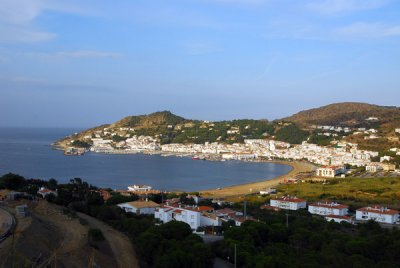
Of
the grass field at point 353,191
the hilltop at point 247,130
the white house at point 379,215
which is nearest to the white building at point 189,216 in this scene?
the white house at point 379,215

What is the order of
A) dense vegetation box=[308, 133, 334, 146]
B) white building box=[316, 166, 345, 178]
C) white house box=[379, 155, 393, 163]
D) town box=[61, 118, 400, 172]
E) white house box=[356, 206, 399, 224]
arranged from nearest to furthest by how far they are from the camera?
white house box=[356, 206, 399, 224] → white building box=[316, 166, 345, 178] → white house box=[379, 155, 393, 163] → town box=[61, 118, 400, 172] → dense vegetation box=[308, 133, 334, 146]

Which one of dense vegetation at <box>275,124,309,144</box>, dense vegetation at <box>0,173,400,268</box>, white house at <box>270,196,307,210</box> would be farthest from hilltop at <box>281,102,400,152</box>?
dense vegetation at <box>0,173,400,268</box>

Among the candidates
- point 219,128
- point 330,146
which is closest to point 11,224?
point 330,146

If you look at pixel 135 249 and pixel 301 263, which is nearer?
pixel 301 263

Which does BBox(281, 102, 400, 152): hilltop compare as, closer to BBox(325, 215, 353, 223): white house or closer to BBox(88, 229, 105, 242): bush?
BBox(325, 215, 353, 223): white house

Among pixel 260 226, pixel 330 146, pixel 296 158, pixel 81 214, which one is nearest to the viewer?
pixel 260 226

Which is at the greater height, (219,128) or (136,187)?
(219,128)

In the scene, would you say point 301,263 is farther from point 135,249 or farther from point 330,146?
Result: point 330,146
